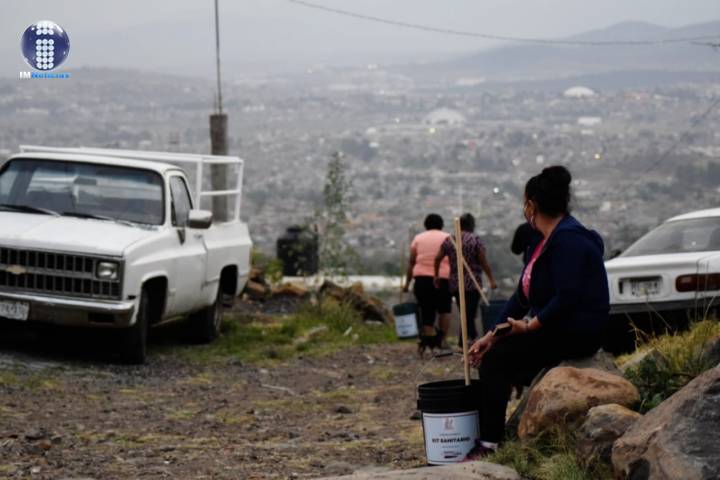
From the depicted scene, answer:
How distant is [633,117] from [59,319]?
40.1 meters

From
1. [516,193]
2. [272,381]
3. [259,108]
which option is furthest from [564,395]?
[259,108]

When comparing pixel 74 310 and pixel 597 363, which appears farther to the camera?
pixel 74 310

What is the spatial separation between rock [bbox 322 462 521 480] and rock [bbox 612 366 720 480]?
65 centimetres

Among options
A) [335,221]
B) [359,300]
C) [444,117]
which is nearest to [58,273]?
[359,300]

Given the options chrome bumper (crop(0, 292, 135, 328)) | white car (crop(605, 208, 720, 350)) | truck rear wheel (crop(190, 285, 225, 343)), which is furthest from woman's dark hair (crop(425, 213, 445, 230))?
chrome bumper (crop(0, 292, 135, 328))

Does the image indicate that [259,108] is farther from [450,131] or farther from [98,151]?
[98,151]

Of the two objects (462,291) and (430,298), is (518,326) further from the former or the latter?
(430,298)

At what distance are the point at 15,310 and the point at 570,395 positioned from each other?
699 centimetres

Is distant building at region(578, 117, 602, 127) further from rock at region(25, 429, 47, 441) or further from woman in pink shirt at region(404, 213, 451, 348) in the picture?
rock at region(25, 429, 47, 441)

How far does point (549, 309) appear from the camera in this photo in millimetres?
7781

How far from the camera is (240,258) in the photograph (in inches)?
679

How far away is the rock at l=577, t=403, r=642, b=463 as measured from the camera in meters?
7.18

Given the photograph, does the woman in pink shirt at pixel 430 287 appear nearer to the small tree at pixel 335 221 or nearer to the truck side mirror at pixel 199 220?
the truck side mirror at pixel 199 220

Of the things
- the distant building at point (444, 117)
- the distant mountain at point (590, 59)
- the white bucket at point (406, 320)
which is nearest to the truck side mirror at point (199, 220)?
the white bucket at point (406, 320)
